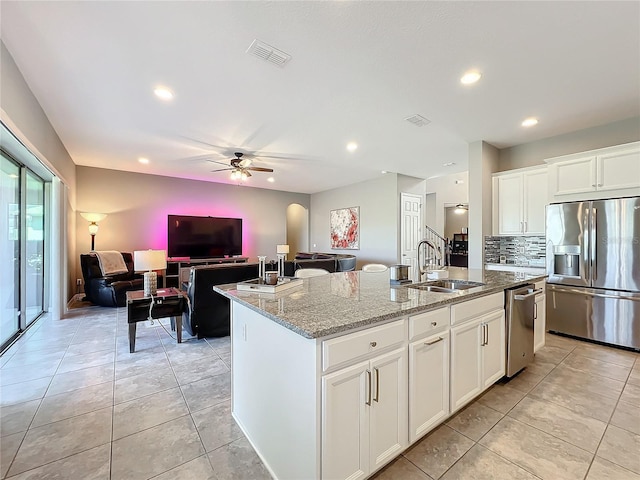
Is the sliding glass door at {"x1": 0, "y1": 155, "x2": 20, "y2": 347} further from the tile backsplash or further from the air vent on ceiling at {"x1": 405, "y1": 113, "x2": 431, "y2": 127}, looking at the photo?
the tile backsplash

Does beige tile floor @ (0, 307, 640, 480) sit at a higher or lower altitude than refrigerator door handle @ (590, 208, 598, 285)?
lower

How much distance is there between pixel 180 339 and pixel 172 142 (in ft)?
9.91

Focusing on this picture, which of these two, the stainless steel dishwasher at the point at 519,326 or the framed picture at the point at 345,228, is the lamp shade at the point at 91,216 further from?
the stainless steel dishwasher at the point at 519,326

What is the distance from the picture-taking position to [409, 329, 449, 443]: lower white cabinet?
1.54 m

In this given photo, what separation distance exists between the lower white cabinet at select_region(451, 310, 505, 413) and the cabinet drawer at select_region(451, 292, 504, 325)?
0.04 meters

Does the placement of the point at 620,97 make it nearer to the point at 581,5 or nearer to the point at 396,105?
the point at 581,5

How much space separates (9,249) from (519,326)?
219 inches

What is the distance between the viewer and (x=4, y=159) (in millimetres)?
3143

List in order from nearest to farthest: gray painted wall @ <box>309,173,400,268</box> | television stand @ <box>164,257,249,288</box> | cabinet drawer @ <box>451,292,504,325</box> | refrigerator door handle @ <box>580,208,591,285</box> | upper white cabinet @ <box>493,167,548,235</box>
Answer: cabinet drawer @ <box>451,292,504,325</box> < refrigerator door handle @ <box>580,208,591,285</box> < upper white cabinet @ <box>493,167,548,235</box> < television stand @ <box>164,257,249,288</box> < gray painted wall @ <box>309,173,400,268</box>

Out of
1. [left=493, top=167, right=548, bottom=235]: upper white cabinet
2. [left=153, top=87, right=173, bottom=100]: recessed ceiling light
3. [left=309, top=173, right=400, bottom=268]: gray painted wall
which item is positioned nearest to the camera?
[left=153, top=87, right=173, bottom=100]: recessed ceiling light

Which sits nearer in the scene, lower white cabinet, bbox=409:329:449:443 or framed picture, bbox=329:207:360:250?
lower white cabinet, bbox=409:329:449:443

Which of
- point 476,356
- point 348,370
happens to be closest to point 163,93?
point 348,370

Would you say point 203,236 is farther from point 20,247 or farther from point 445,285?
point 445,285

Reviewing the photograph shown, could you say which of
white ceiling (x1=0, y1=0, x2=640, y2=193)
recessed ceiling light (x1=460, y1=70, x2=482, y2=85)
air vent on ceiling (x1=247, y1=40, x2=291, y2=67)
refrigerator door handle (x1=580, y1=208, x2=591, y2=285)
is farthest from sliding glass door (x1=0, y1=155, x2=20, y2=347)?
refrigerator door handle (x1=580, y1=208, x2=591, y2=285)
